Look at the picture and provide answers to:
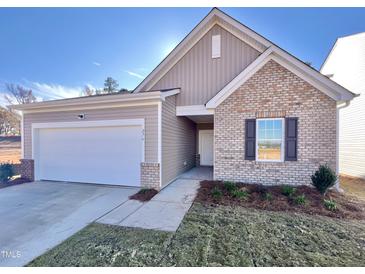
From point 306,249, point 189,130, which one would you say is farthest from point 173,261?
point 189,130

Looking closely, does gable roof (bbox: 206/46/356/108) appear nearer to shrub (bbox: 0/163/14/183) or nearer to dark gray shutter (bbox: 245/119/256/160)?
dark gray shutter (bbox: 245/119/256/160)

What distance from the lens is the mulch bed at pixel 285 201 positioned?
465 cm

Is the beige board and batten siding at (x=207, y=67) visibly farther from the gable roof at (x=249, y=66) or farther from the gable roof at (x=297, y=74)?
the gable roof at (x=297, y=74)

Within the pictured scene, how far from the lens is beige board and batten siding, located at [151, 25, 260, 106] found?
7680 millimetres

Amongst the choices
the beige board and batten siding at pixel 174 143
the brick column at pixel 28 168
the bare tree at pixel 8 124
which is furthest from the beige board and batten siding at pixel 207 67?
the bare tree at pixel 8 124

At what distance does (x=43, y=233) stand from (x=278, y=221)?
531cm

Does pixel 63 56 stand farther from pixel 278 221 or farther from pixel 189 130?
pixel 278 221

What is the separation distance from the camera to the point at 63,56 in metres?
11.4

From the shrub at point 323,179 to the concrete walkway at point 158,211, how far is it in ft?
12.9

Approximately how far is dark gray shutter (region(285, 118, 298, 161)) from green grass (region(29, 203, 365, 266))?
7.86 ft

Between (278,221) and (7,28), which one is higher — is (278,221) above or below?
below

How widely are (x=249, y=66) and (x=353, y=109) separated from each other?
782cm

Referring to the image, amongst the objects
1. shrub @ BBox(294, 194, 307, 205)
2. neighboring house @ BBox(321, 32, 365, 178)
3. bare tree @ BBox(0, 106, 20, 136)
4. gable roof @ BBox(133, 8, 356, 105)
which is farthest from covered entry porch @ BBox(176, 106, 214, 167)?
bare tree @ BBox(0, 106, 20, 136)

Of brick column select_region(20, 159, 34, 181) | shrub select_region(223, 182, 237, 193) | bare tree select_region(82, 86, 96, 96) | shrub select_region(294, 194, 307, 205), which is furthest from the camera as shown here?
bare tree select_region(82, 86, 96, 96)
